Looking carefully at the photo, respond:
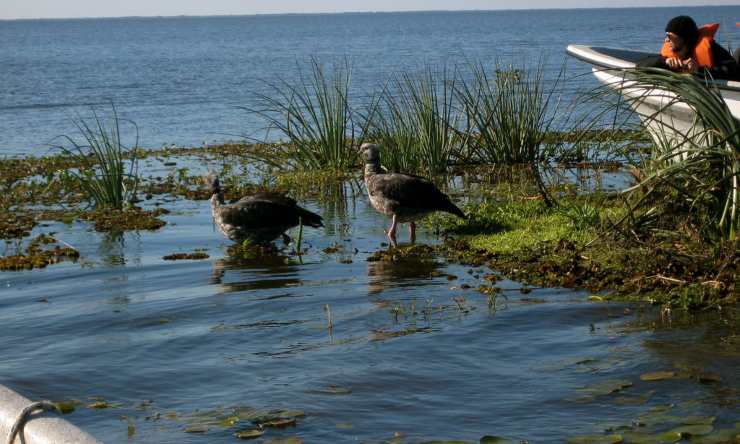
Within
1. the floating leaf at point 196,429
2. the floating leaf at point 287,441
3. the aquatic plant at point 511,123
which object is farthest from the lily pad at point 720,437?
the aquatic plant at point 511,123

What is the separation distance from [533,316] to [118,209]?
20.6 ft

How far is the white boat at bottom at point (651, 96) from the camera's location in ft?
25.5

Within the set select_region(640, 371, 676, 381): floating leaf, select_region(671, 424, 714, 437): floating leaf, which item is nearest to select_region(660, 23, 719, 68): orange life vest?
select_region(640, 371, 676, 381): floating leaf

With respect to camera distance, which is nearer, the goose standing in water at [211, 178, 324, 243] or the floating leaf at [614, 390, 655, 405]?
the floating leaf at [614, 390, 655, 405]

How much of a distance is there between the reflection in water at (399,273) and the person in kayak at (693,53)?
3.18 metres

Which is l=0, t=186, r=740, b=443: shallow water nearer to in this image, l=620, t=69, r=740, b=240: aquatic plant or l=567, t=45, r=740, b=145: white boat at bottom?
l=620, t=69, r=740, b=240: aquatic plant

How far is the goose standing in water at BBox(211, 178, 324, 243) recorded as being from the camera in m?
9.77

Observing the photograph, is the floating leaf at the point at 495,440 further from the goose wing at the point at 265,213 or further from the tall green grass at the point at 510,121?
the tall green grass at the point at 510,121

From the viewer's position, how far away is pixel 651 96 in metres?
9.89

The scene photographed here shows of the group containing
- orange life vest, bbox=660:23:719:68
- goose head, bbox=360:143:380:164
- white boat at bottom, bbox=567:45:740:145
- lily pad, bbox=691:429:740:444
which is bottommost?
lily pad, bbox=691:429:740:444

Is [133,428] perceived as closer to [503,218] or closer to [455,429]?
[455,429]

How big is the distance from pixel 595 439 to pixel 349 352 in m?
2.05

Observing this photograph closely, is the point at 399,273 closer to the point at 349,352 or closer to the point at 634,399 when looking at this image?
the point at 349,352

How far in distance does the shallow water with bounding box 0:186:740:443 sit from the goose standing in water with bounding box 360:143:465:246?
0.86 metres
